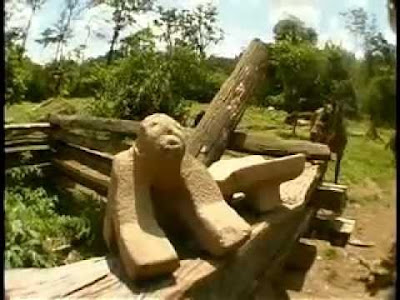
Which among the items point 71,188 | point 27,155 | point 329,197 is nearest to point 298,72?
point 329,197

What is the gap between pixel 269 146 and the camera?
97.1 inches

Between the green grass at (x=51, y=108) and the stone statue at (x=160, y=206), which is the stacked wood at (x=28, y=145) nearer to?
the green grass at (x=51, y=108)

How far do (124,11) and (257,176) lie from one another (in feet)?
3.05

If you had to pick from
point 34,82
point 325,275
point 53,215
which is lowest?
point 325,275

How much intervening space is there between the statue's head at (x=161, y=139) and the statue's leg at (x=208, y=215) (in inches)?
3.9

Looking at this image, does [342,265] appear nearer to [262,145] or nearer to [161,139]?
[262,145]

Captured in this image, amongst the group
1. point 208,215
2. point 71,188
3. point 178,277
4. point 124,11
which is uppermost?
point 124,11

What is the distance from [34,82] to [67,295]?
0.88 meters

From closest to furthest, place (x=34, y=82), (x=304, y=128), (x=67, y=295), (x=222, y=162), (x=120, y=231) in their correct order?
(x=67, y=295) < (x=120, y=231) < (x=222, y=162) < (x=34, y=82) < (x=304, y=128)

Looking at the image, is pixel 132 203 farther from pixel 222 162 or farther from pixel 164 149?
pixel 222 162

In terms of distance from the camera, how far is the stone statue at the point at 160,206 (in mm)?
1272

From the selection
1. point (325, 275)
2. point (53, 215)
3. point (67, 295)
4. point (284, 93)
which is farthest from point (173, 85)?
point (67, 295)

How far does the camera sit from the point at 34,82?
1831mm

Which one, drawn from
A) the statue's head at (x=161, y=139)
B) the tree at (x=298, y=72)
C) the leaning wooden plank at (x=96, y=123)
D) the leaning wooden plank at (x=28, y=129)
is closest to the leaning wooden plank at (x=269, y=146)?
the tree at (x=298, y=72)
